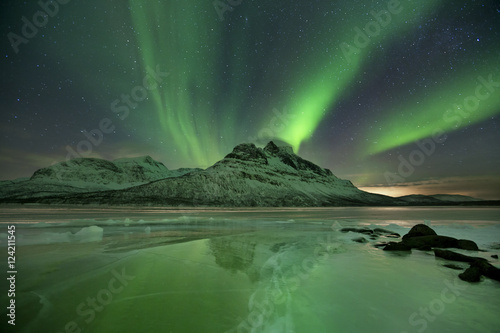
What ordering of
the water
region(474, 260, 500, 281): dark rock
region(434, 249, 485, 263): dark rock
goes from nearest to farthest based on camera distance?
the water
region(474, 260, 500, 281): dark rock
region(434, 249, 485, 263): dark rock

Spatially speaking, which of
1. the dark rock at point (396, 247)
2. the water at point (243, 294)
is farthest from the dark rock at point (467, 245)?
the water at point (243, 294)

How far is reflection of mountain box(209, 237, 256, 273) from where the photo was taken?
9.30 m

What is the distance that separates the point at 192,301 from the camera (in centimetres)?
587

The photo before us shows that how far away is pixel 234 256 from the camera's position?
11.0 metres

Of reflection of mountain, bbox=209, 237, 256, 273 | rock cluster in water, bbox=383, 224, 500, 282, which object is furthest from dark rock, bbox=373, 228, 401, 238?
reflection of mountain, bbox=209, 237, 256, 273

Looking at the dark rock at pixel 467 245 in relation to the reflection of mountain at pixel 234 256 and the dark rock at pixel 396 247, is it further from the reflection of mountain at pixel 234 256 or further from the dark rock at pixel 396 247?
the reflection of mountain at pixel 234 256

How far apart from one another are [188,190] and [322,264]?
193644 millimetres

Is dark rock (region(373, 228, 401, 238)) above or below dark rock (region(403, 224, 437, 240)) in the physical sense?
below

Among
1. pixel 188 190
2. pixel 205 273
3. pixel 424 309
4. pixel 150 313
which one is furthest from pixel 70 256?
pixel 188 190

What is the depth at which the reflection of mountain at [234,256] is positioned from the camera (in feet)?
30.5

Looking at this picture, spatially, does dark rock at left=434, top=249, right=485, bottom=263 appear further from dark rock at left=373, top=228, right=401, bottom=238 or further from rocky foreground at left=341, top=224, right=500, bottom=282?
dark rock at left=373, top=228, right=401, bottom=238

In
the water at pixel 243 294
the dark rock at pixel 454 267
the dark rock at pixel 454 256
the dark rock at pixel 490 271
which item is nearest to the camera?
the water at pixel 243 294

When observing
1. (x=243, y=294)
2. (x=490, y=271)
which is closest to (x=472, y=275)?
(x=490, y=271)

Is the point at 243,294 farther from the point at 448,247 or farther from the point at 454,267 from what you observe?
the point at 448,247
